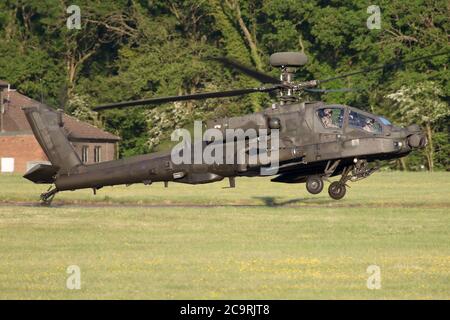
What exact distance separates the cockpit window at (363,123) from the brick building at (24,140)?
50082 mm

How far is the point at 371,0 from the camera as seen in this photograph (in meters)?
82.0

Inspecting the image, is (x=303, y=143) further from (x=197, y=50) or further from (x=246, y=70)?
(x=197, y=50)

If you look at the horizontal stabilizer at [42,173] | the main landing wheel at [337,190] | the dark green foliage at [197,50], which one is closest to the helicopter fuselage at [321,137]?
the main landing wheel at [337,190]

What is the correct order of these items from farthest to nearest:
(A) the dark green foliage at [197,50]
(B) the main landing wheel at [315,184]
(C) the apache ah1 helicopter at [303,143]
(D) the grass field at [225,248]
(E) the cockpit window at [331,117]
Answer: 1. (A) the dark green foliage at [197,50]
2. (B) the main landing wheel at [315,184]
3. (E) the cockpit window at [331,117]
4. (C) the apache ah1 helicopter at [303,143]
5. (D) the grass field at [225,248]

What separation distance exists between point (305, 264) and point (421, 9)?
61376 mm

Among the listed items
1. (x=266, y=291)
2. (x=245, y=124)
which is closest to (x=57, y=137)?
(x=245, y=124)

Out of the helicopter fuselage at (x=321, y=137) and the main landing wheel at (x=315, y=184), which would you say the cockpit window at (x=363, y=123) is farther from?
the main landing wheel at (x=315, y=184)

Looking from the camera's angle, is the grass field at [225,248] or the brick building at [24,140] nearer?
the grass field at [225,248]

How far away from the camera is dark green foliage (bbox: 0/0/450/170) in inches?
3140

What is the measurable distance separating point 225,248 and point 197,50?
64.4 m

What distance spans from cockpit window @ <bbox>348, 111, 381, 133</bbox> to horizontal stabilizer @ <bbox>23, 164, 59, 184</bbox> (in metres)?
9.42

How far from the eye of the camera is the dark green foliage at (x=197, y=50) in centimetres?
7975

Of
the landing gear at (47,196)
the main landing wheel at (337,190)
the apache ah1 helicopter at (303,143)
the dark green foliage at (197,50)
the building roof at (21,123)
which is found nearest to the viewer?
the apache ah1 helicopter at (303,143)
